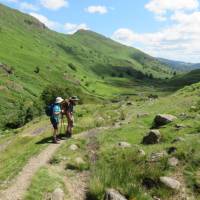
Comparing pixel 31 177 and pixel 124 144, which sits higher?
pixel 124 144

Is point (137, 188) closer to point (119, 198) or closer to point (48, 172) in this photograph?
point (119, 198)

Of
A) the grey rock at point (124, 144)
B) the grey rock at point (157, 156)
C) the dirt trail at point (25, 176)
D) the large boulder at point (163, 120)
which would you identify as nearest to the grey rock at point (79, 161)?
the dirt trail at point (25, 176)

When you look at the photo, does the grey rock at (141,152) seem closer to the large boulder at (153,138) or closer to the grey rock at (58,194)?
the large boulder at (153,138)

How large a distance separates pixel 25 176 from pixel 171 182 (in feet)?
25.6

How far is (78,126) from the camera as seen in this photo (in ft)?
120

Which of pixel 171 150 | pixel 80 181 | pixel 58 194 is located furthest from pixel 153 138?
pixel 58 194

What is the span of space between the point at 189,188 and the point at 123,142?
8.53 m

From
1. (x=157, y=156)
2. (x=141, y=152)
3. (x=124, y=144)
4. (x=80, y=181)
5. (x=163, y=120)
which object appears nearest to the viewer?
(x=80, y=181)

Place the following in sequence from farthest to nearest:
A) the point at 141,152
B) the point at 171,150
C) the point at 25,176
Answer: the point at 141,152 → the point at 171,150 → the point at 25,176

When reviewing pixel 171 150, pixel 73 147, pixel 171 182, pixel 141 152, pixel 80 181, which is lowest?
pixel 80 181

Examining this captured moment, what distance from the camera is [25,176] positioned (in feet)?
66.9

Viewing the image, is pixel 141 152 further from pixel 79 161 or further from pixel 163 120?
pixel 163 120

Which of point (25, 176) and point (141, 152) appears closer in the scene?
point (25, 176)

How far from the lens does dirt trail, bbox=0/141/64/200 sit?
17781 millimetres
